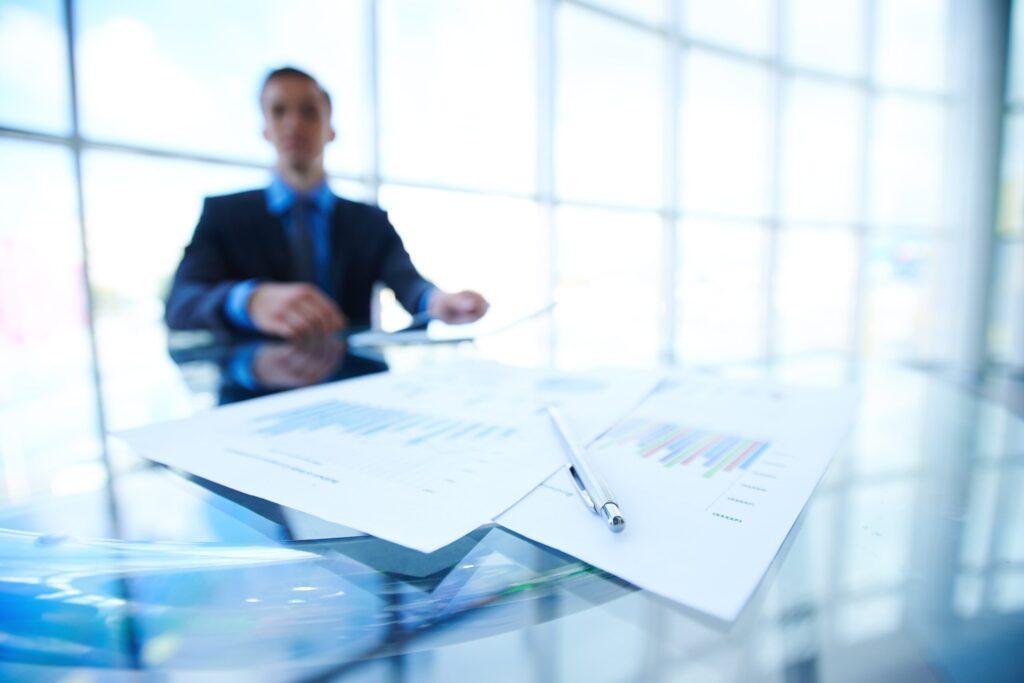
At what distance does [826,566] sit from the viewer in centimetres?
A: 20

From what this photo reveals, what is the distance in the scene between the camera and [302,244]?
1423mm

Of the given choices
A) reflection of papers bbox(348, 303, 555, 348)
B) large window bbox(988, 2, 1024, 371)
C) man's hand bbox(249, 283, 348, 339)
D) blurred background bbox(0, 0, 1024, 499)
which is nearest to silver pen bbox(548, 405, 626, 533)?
blurred background bbox(0, 0, 1024, 499)

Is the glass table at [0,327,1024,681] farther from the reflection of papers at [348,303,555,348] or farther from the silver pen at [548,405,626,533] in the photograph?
the reflection of papers at [348,303,555,348]

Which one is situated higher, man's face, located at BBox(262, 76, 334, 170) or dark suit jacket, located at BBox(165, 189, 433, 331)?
man's face, located at BBox(262, 76, 334, 170)

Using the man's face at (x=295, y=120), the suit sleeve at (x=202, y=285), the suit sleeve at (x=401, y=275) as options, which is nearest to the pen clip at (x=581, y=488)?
the suit sleeve at (x=202, y=285)

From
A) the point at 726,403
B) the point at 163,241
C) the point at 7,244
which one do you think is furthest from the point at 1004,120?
the point at 7,244

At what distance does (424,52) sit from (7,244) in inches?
89.4

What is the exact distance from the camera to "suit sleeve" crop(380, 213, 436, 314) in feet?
4.30

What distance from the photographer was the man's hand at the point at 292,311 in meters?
0.82

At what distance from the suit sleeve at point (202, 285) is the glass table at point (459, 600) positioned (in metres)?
0.80

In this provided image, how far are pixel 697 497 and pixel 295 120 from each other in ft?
5.71

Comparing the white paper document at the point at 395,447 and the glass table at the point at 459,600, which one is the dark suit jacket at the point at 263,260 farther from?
the glass table at the point at 459,600

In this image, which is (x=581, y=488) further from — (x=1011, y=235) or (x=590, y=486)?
(x=1011, y=235)

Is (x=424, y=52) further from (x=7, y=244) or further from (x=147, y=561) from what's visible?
(x=147, y=561)
